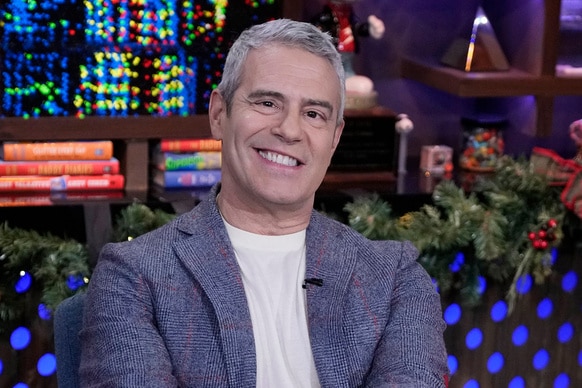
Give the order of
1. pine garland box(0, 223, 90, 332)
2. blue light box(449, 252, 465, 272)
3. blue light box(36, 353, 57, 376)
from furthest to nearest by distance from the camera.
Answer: blue light box(449, 252, 465, 272) → blue light box(36, 353, 57, 376) → pine garland box(0, 223, 90, 332)

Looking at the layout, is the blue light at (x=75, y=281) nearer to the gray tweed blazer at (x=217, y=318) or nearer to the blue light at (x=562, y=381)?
the gray tweed blazer at (x=217, y=318)

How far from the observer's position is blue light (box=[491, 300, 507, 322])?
287 cm

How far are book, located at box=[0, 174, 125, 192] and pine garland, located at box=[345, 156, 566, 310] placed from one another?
2.04 feet

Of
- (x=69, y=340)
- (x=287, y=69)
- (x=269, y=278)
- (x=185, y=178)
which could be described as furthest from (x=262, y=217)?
(x=185, y=178)

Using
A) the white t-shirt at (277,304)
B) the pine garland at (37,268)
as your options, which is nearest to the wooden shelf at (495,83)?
the pine garland at (37,268)

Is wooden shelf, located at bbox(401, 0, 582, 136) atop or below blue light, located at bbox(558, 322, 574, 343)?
atop

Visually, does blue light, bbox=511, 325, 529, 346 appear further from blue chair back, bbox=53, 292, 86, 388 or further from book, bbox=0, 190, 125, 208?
blue chair back, bbox=53, 292, 86, 388

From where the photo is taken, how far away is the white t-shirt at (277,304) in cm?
169

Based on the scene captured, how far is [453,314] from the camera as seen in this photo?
9.27 feet

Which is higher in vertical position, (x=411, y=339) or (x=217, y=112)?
(x=217, y=112)

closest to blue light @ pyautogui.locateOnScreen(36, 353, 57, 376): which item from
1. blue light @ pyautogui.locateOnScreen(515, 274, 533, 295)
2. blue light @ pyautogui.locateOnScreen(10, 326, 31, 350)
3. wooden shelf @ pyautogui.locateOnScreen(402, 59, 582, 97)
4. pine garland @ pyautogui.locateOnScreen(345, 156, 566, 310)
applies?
blue light @ pyautogui.locateOnScreen(10, 326, 31, 350)

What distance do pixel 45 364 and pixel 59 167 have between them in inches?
19.8

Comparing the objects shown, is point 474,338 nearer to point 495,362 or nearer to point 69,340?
point 495,362

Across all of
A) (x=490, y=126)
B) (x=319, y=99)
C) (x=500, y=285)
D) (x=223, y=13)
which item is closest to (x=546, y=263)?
(x=500, y=285)
